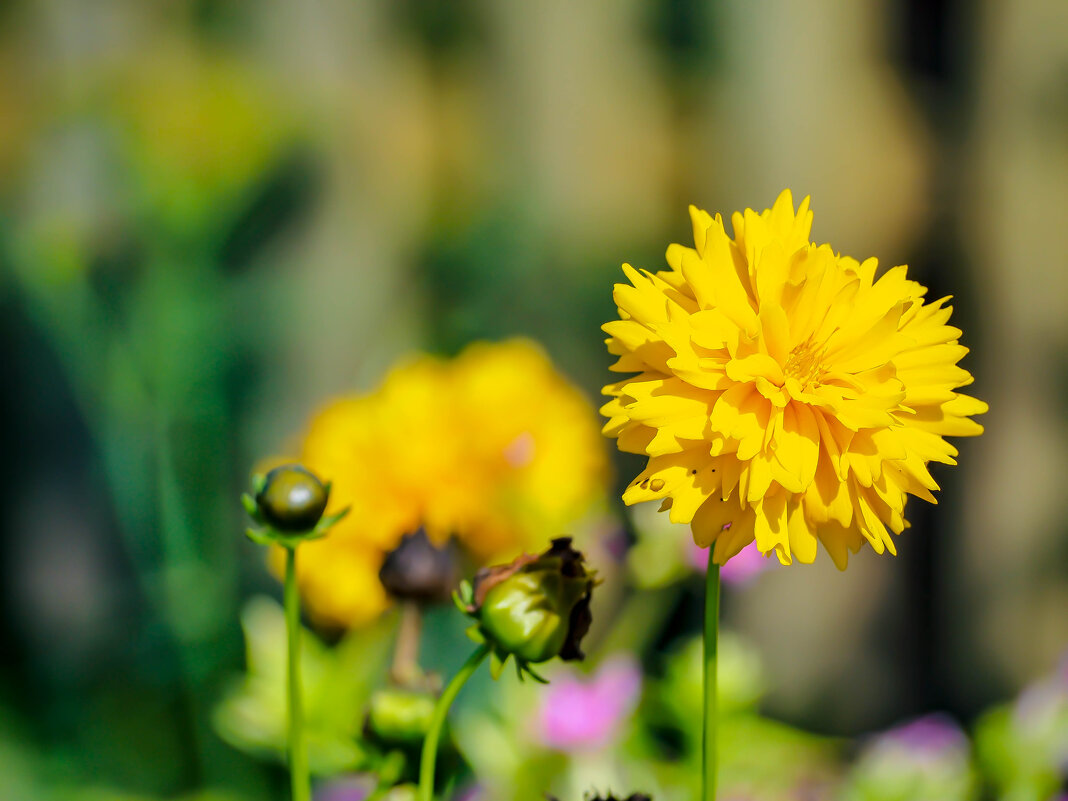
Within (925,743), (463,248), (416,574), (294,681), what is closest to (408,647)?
(416,574)

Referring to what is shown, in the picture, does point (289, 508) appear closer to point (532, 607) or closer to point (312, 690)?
point (532, 607)

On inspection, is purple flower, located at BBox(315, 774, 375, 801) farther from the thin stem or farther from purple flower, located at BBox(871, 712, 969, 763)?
purple flower, located at BBox(871, 712, 969, 763)

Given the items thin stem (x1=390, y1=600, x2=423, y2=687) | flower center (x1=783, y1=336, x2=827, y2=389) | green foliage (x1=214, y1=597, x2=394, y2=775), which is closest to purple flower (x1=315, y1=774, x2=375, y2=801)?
green foliage (x1=214, y1=597, x2=394, y2=775)

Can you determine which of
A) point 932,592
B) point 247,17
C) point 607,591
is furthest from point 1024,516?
point 247,17

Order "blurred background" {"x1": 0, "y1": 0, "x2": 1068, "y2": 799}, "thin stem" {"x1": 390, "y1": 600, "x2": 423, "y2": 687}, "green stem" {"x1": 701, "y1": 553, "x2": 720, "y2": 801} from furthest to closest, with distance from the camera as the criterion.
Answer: "blurred background" {"x1": 0, "y1": 0, "x2": 1068, "y2": 799}, "thin stem" {"x1": 390, "y1": 600, "x2": 423, "y2": 687}, "green stem" {"x1": 701, "y1": 553, "x2": 720, "y2": 801}

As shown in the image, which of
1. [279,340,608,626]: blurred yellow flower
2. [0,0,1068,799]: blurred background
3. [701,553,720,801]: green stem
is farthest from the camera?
[0,0,1068,799]: blurred background

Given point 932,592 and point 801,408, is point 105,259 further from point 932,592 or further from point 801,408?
point 932,592

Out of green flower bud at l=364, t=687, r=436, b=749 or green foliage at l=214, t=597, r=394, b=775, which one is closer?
green flower bud at l=364, t=687, r=436, b=749

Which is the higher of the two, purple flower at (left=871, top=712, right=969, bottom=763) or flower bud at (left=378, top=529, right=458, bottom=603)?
flower bud at (left=378, top=529, right=458, bottom=603)
